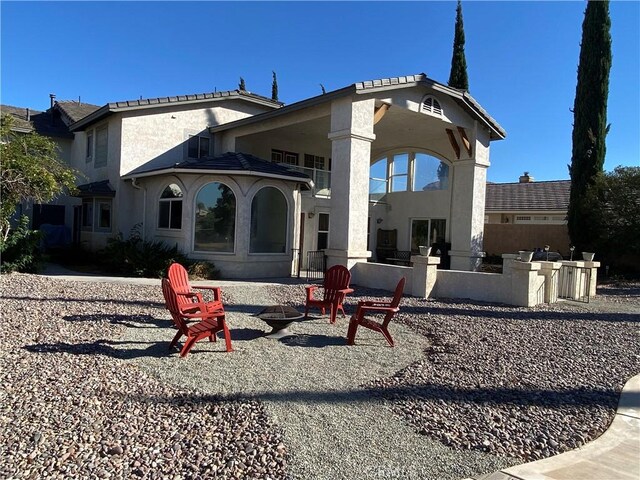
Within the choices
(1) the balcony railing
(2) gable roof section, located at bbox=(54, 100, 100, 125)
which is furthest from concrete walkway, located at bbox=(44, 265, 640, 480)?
(2) gable roof section, located at bbox=(54, 100, 100, 125)

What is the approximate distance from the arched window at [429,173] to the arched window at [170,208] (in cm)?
1055

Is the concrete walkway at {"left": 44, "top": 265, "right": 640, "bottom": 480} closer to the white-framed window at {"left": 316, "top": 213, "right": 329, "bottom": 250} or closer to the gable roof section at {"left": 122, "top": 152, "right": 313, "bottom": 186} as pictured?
the gable roof section at {"left": 122, "top": 152, "right": 313, "bottom": 186}

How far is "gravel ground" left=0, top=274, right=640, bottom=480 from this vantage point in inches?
135

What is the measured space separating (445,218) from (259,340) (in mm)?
14146

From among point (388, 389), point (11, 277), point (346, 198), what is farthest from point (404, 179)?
point (388, 389)

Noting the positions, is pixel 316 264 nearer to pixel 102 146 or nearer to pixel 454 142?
pixel 454 142

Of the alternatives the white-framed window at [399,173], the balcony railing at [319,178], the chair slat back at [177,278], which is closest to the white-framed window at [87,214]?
the balcony railing at [319,178]

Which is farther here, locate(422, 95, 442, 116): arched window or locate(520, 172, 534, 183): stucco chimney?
locate(520, 172, 534, 183): stucco chimney

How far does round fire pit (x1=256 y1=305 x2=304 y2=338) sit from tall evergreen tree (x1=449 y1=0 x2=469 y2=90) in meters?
23.9

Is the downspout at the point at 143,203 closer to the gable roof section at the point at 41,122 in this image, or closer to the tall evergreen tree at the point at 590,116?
the gable roof section at the point at 41,122

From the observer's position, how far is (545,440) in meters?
3.91

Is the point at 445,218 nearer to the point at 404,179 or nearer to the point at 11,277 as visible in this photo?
the point at 404,179

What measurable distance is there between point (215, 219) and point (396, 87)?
6.75 metres

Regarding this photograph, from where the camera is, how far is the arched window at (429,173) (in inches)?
774
